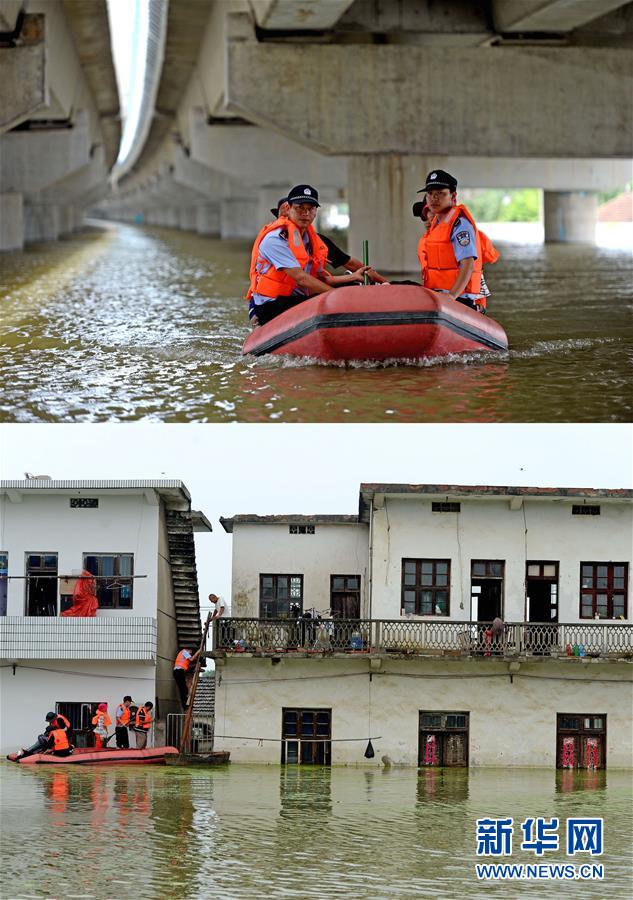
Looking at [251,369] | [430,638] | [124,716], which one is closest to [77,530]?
[124,716]

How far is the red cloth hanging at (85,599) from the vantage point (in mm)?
24922

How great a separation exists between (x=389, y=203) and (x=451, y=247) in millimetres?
10206

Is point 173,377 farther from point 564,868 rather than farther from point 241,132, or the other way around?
point 241,132

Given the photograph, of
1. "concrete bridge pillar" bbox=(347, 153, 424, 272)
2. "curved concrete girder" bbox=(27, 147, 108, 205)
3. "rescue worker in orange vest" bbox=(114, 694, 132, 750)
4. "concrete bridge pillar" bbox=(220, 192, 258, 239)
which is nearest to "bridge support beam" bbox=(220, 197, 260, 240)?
"concrete bridge pillar" bbox=(220, 192, 258, 239)

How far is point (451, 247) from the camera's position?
16.8m

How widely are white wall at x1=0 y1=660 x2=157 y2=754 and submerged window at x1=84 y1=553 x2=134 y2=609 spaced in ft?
3.63

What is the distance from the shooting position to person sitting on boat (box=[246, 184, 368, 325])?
16.1 m

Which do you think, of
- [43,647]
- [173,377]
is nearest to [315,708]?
[43,647]

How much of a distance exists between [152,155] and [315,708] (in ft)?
208

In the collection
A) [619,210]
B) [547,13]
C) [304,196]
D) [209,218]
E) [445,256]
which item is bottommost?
[445,256]

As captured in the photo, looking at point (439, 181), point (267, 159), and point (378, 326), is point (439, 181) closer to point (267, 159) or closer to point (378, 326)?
point (378, 326)

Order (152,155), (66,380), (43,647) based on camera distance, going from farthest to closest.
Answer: (152,155), (43,647), (66,380)

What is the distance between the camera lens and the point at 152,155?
275 feet

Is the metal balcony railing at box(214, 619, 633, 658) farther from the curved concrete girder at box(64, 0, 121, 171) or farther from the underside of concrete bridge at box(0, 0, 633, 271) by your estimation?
the curved concrete girder at box(64, 0, 121, 171)
